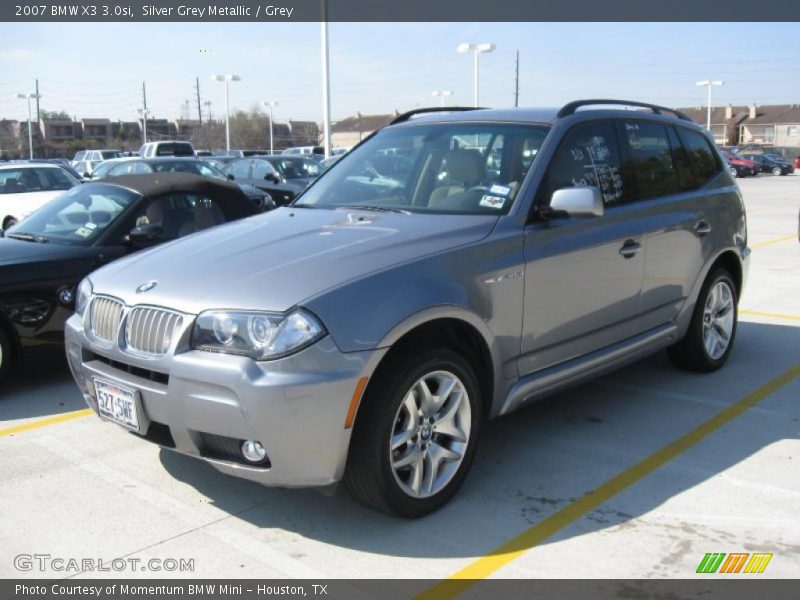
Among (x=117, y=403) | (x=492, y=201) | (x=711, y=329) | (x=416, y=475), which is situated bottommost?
(x=416, y=475)

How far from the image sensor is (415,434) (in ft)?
11.7

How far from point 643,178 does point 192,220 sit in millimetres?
3690

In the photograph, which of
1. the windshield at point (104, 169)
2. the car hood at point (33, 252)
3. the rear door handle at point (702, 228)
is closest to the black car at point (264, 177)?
the windshield at point (104, 169)

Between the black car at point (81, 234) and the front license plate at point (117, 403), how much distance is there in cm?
209

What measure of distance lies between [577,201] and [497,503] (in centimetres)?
155

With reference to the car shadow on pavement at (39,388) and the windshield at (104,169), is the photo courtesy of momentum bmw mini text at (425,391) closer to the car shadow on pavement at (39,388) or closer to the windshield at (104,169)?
the car shadow on pavement at (39,388)

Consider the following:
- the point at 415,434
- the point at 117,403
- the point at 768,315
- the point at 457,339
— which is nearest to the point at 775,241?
the point at 768,315

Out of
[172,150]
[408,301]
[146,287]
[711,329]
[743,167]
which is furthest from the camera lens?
[743,167]

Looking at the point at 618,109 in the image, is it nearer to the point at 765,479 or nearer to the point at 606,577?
the point at 765,479

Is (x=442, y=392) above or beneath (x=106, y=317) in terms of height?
beneath

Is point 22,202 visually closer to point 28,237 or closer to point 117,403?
point 28,237

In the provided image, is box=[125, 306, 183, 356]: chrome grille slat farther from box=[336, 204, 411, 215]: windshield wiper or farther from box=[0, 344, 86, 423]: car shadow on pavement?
box=[0, 344, 86, 423]: car shadow on pavement

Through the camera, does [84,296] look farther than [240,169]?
No
